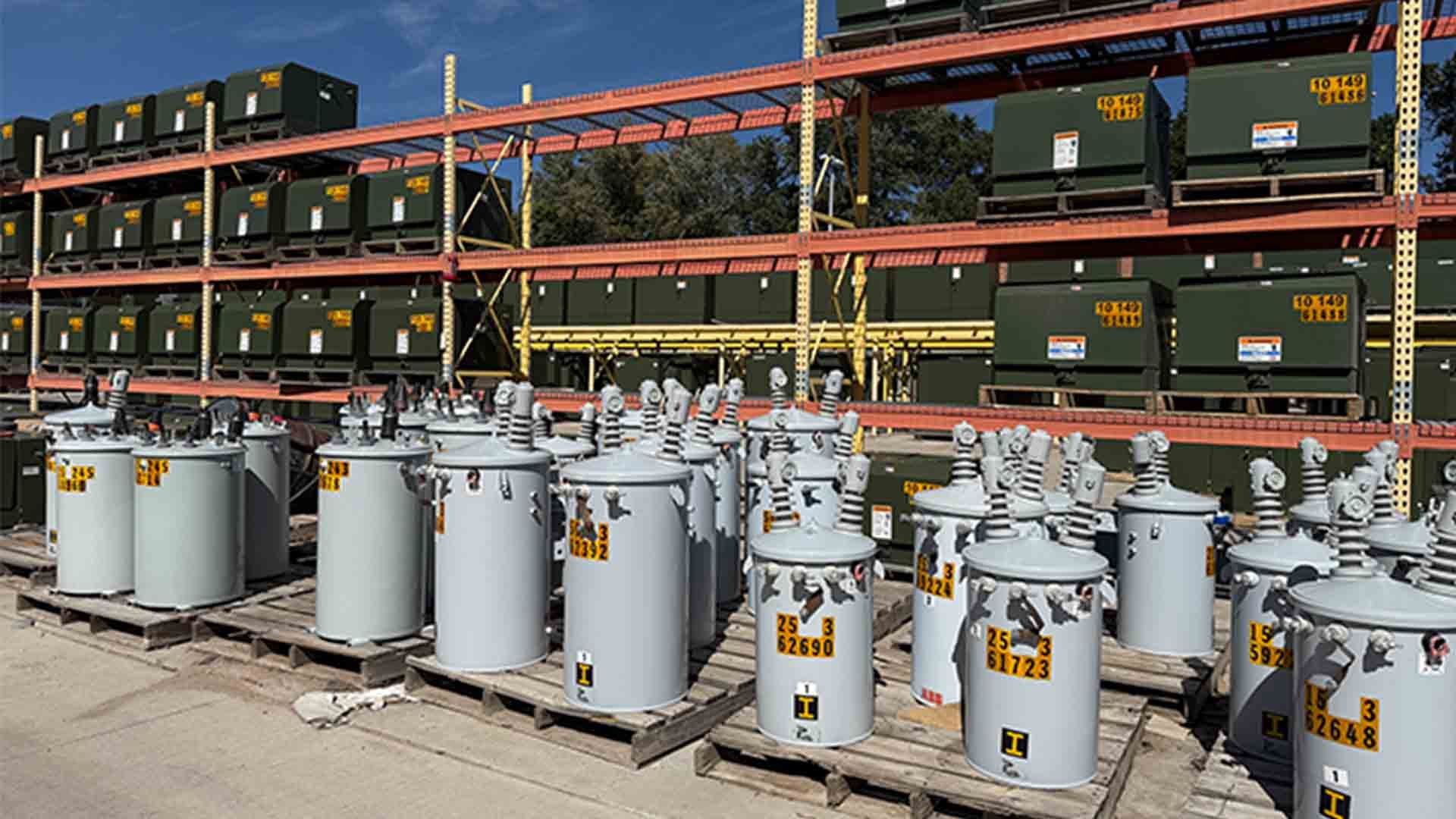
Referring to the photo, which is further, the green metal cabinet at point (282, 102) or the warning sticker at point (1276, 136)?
the green metal cabinet at point (282, 102)

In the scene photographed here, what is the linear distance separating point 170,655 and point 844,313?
1117cm

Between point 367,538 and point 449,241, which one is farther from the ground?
point 449,241

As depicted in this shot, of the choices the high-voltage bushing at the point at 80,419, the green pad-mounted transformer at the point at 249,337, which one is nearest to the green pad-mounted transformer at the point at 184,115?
the green pad-mounted transformer at the point at 249,337

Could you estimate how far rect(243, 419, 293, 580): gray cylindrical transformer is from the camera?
6770 mm

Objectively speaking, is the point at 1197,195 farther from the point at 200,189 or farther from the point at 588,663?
the point at 200,189

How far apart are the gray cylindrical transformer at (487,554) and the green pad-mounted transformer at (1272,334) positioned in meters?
5.09

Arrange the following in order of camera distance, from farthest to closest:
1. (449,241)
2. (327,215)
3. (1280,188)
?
1. (327,215)
2. (449,241)
3. (1280,188)

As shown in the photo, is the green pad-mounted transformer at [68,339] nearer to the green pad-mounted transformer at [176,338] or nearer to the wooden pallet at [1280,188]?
the green pad-mounted transformer at [176,338]

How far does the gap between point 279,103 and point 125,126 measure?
3727 millimetres

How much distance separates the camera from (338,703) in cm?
497

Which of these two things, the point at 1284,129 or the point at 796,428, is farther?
the point at 1284,129

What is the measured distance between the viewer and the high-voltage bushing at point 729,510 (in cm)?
613

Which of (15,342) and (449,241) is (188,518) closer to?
(449,241)

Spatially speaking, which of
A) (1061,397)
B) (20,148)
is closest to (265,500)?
(1061,397)
